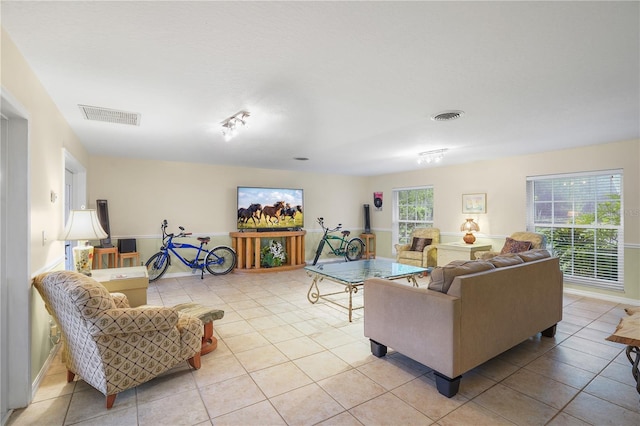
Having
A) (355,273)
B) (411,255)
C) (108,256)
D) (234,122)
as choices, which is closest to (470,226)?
(411,255)

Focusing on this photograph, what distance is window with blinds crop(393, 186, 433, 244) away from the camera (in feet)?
23.4

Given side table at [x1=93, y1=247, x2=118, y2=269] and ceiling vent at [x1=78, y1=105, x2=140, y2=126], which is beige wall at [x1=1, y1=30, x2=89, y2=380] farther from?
side table at [x1=93, y1=247, x2=118, y2=269]

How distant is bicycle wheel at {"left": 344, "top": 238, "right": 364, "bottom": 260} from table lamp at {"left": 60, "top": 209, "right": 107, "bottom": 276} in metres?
5.84

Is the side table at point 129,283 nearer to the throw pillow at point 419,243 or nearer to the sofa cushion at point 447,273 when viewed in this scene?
the sofa cushion at point 447,273

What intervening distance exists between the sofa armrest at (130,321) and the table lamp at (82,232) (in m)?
1.20

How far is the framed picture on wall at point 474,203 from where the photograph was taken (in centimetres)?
579

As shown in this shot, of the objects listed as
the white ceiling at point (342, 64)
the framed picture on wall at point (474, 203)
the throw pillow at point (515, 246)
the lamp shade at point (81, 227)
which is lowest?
the throw pillow at point (515, 246)

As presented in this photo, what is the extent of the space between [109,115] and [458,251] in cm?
543

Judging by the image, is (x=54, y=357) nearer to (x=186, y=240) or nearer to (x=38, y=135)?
(x=38, y=135)

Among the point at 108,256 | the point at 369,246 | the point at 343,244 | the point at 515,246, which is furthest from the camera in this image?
the point at 369,246

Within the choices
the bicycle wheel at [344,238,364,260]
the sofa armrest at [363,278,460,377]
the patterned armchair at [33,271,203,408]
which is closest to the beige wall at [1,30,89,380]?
the patterned armchair at [33,271,203,408]

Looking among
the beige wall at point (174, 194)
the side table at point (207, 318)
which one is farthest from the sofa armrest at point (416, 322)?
the beige wall at point (174, 194)

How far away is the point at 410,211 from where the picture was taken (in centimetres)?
760

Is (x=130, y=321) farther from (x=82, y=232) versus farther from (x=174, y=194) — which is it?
(x=174, y=194)
